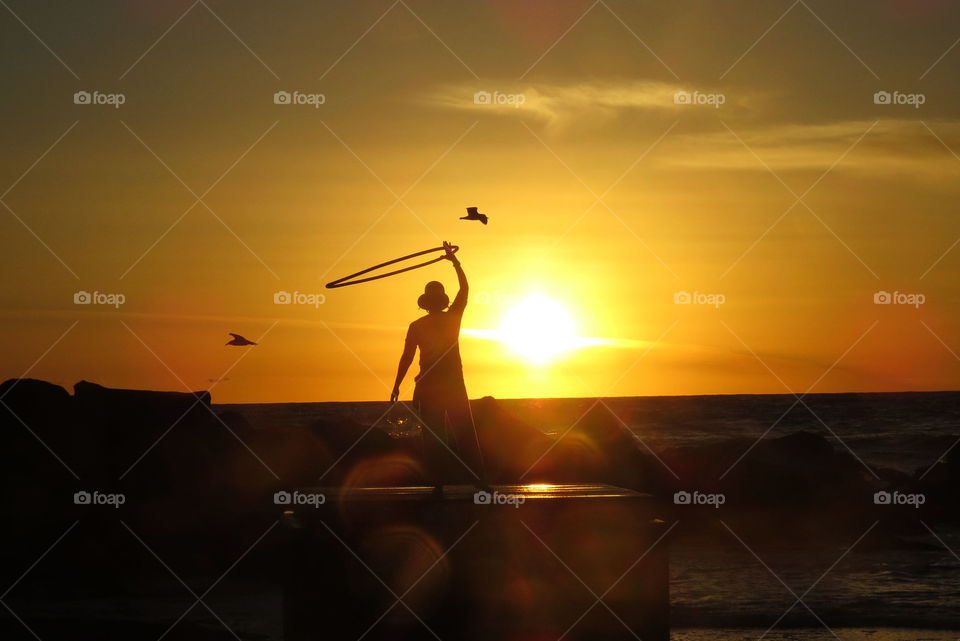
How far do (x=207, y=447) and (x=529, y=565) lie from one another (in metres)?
18.1

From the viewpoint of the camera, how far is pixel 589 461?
31.5 m

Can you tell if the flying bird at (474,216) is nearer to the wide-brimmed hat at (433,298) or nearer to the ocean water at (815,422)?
the wide-brimmed hat at (433,298)

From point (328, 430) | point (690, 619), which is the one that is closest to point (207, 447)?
point (328, 430)

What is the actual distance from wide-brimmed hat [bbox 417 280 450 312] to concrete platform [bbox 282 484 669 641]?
2558mm

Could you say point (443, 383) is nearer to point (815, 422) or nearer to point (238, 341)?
point (238, 341)

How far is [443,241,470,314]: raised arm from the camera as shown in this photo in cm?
1123

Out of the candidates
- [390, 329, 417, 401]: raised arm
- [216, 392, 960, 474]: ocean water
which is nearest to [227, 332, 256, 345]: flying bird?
[390, 329, 417, 401]: raised arm

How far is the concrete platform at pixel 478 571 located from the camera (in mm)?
9352

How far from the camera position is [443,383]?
36.7 ft

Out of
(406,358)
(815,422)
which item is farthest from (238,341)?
(815,422)

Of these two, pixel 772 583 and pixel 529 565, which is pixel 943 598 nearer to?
pixel 772 583

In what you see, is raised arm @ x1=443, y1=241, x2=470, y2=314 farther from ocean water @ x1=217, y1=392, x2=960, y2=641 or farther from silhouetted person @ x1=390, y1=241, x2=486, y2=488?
ocean water @ x1=217, y1=392, x2=960, y2=641

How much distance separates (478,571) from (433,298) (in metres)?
3.19

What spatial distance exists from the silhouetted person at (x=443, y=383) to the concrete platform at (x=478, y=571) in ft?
5.42
